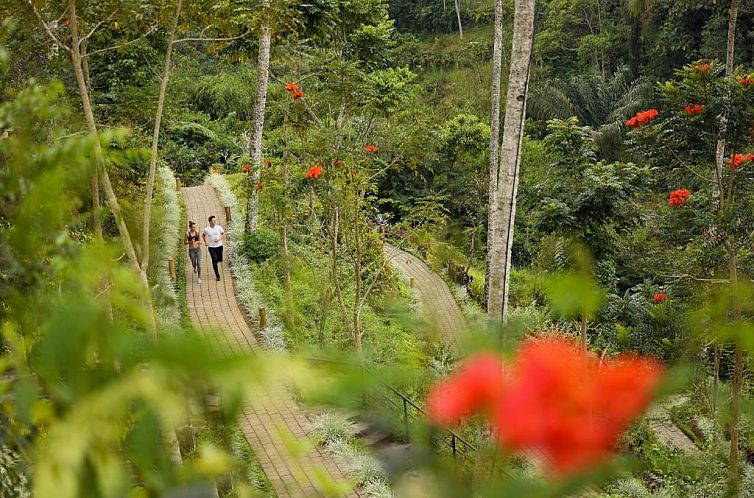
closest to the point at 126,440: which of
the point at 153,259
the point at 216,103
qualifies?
the point at 153,259

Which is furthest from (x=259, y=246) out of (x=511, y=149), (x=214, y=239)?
(x=511, y=149)

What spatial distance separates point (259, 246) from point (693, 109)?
22.7 feet

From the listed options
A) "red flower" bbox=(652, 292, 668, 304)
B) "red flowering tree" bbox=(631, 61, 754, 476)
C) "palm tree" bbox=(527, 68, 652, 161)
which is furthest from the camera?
"palm tree" bbox=(527, 68, 652, 161)

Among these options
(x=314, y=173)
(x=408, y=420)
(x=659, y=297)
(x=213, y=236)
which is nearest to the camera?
(x=408, y=420)

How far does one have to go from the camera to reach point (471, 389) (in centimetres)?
55

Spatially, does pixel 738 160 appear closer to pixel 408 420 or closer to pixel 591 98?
pixel 408 420

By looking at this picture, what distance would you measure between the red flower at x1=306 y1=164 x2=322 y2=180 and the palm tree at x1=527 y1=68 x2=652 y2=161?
14.8 metres

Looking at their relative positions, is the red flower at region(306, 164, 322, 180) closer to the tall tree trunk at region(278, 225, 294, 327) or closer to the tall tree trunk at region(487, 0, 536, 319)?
the tall tree trunk at region(278, 225, 294, 327)

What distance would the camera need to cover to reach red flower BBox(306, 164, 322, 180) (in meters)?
7.12

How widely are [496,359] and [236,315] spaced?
9.28 m

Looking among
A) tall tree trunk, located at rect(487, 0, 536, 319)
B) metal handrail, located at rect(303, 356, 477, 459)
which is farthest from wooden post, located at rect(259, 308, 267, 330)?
metal handrail, located at rect(303, 356, 477, 459)

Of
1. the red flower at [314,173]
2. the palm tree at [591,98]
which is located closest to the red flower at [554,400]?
the red flower at [314,173]

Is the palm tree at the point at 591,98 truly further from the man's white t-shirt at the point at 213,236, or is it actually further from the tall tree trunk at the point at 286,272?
the tall tree trunk at the point at 286,272

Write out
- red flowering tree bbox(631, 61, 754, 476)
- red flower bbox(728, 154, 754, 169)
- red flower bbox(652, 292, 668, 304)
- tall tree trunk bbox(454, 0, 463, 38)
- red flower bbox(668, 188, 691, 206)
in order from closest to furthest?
1. red flowering tree bbox(631, 61, 754, 476)
2. red flower bbox(728, 154, 754, 169)
3. red flower bbox(668, 188, 691, 206)
4. red flower bbox(652, 292, 668, 304)
5. tall tree trunk bbox(454, 0, 463, 38)
